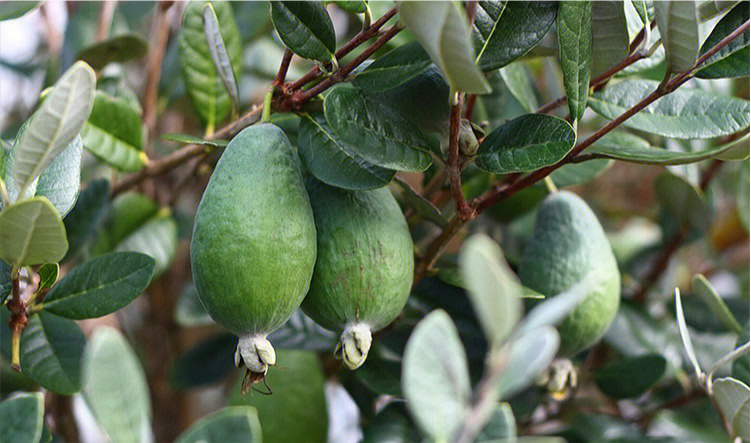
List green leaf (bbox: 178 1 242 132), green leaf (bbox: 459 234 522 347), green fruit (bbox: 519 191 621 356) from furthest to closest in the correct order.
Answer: green leaf (bbox: 178 1 242 132)
green fruit (bbox: 519 191 621 356)
green leaf (bbox: 459 234 522 347)

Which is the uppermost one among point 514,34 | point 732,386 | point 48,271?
point 514,34

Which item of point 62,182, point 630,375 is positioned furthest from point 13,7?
point 630,375

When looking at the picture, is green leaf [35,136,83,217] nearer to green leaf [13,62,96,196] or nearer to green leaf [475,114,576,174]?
green leaf [13,62,96,196]

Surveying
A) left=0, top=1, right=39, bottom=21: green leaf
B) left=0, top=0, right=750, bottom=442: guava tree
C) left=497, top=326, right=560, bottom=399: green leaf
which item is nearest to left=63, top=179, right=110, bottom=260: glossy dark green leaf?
left=0, top=0, right=750, bottom=442: guava tree

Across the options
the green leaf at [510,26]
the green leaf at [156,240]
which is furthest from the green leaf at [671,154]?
the green leaf at [156,240]

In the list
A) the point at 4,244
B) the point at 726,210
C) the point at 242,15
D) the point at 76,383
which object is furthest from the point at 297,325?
the point at 726,210

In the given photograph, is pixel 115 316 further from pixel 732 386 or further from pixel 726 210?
pixel 726 210
